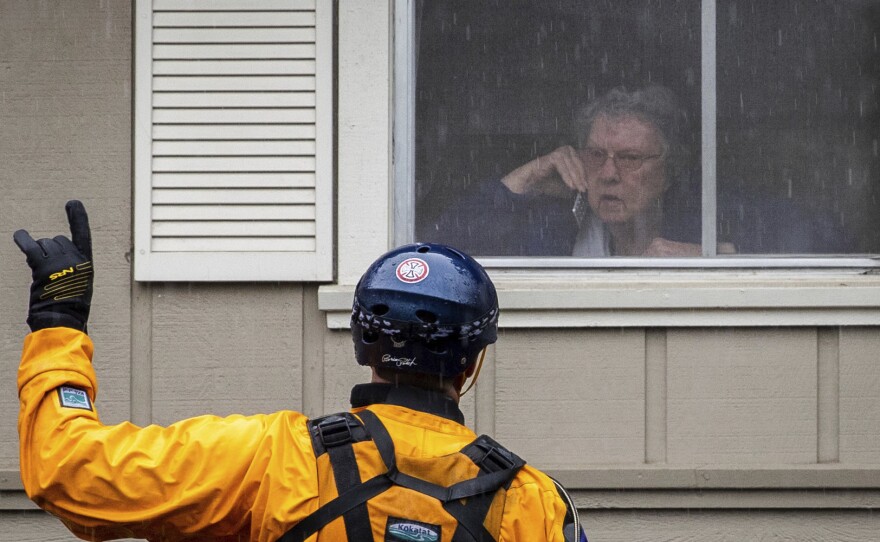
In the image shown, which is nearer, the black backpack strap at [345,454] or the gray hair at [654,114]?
the black backpack strap at [345,454]

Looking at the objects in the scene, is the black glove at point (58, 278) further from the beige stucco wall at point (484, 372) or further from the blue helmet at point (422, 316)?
the beige stucco wall at point (484, 372)

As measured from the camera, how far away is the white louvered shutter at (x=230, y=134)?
4789 mm

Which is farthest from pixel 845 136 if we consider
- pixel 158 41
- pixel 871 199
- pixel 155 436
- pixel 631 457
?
pixel 155 436

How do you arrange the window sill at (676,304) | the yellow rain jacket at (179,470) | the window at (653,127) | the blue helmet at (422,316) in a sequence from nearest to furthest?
1. the yellow rain jacket at (179,470)
2. the blue helmet at (422,316)
3. the window sill at (676,304)
4. the window at (653,127)

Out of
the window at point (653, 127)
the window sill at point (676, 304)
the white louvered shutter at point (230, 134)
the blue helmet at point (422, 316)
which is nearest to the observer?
the blue helmet at point (422, 316)

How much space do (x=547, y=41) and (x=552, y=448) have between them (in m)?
1.89

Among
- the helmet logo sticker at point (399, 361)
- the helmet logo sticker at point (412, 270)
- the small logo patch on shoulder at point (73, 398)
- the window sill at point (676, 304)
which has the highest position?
the helmet logo sticker at point (412, 270)

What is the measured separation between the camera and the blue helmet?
2344mm

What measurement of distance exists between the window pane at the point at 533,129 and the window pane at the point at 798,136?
189mm

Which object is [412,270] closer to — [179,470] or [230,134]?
[179,470]

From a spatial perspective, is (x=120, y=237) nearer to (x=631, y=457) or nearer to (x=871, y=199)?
(x=631, y=457)

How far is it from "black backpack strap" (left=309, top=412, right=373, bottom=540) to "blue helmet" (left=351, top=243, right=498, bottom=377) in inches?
7.9

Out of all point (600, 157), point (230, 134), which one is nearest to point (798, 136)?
point (600, 157)

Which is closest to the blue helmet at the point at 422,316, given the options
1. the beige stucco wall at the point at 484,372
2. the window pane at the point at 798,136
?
the beige stucco wall at the point at 484,372
